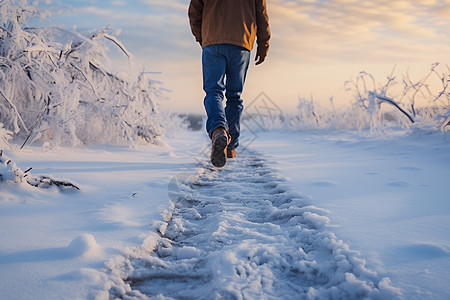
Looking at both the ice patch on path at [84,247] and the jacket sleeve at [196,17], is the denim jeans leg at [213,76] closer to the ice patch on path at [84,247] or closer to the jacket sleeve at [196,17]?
the jacket sleeve at [196,17]

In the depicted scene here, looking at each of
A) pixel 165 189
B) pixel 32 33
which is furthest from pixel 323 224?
pixel 32 33

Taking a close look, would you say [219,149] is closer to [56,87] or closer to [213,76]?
[213,76]

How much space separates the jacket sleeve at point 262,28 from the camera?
2953 mm

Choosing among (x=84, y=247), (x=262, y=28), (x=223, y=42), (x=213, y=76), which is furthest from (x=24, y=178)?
(x=262, y=28)

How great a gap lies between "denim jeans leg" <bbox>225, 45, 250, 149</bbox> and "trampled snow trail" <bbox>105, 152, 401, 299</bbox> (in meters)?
1.71

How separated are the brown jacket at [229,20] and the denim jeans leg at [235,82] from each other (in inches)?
3.7

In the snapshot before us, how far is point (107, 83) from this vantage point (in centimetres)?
354

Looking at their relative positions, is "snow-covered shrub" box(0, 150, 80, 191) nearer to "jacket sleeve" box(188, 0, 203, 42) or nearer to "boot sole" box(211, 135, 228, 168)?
"boot sole" box(211, 135, 228, 168)

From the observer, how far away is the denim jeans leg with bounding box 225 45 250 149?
9.16 ft

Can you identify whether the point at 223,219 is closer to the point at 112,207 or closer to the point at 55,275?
the point at 112,207

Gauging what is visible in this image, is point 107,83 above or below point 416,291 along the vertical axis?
above

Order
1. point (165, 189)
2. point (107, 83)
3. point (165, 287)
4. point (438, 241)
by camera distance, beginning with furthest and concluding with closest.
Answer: point (107, 83) → point (165, 189) → point (438, 241) → point (165, 287)

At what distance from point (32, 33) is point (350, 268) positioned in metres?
3.25

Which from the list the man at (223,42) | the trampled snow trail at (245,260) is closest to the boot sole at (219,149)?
the man at (223,42)
